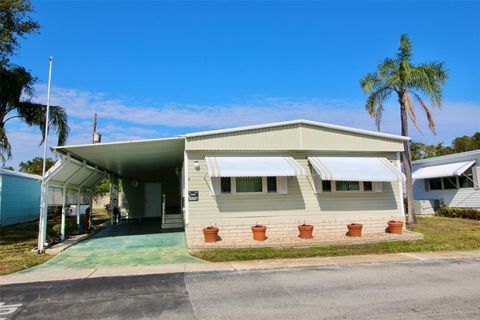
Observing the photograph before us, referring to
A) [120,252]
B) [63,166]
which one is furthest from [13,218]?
[120,252]

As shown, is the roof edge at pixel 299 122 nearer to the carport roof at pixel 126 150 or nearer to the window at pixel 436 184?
the carport roof at pixel 126 150

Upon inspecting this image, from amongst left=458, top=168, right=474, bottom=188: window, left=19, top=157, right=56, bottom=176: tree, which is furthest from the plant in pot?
left=19, top=157, right=56, bottom=176: tree

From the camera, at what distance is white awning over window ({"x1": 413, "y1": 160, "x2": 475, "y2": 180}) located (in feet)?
58.9

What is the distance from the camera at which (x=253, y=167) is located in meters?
11.1

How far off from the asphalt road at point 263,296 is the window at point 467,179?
12.7 metres

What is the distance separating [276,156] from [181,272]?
5655 mm

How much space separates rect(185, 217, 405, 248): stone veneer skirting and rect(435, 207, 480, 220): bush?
708cm

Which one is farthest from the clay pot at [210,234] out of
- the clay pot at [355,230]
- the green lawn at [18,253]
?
the clay pot at [355,230]

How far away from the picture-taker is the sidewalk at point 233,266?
25.0 feet

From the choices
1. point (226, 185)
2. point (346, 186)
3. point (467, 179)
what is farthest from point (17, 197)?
point (467, 179)

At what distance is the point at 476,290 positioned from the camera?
243 inches

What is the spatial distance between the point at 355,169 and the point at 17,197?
19.2m

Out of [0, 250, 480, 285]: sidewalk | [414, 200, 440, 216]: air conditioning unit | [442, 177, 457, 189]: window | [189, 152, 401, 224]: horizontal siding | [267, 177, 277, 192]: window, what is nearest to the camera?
[0, 250, 480, 285]: sidewalk

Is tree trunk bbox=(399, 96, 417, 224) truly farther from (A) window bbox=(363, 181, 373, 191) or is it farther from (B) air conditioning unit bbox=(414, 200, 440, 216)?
(B) air conditioning unit bbox=(414, 200, 440, 216)
